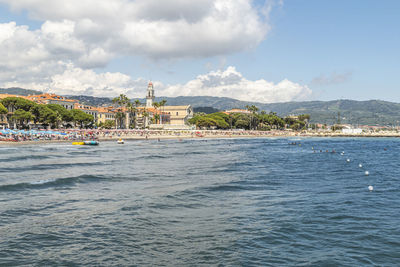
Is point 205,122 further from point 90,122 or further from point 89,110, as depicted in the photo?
point 90,122

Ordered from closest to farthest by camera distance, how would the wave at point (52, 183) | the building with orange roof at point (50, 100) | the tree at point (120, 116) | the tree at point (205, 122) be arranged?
the wave at point (52, 183) → the building with orange roof at point (50, 100) → the tree at point (120, 116) → the tree at point (205, 122)

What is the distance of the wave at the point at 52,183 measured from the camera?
74.8 feet

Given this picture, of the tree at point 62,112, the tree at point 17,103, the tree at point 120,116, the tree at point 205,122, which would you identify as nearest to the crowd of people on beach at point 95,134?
the tree at point 62,112

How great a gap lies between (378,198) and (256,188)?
7021 mm

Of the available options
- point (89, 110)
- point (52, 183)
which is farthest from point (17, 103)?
point (52, 183)

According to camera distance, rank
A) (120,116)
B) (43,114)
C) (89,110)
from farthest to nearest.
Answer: (89,110), (120,116), (43,114)

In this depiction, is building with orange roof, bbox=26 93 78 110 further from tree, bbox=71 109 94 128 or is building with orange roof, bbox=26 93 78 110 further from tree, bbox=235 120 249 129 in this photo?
tree, bbox=235 120 249 129

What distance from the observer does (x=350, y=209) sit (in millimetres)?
16984

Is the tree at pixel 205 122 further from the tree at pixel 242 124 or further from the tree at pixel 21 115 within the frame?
the tree at pixel 21 115

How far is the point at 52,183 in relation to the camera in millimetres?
24828

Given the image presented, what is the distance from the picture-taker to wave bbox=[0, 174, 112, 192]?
22.8 meters

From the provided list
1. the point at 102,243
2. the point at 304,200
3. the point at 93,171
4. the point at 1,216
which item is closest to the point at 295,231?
the point at 304,200

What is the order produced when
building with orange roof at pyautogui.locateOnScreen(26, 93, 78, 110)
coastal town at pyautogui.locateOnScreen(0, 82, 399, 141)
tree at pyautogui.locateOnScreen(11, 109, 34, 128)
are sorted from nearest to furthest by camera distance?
coastal town at pyautogui.locateOnScreen(0, 82, 399, 141) → tree at pyautogui.locateOnScreen(11, 109, 34, 128) → building with orange roof at pyautogui.locateOnScreen(26, 93, 78, 110)

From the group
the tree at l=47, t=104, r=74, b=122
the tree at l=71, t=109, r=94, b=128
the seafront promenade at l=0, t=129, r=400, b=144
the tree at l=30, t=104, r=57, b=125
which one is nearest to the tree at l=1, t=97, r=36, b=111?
the tree at l=30, t=104, r=57, b=125
